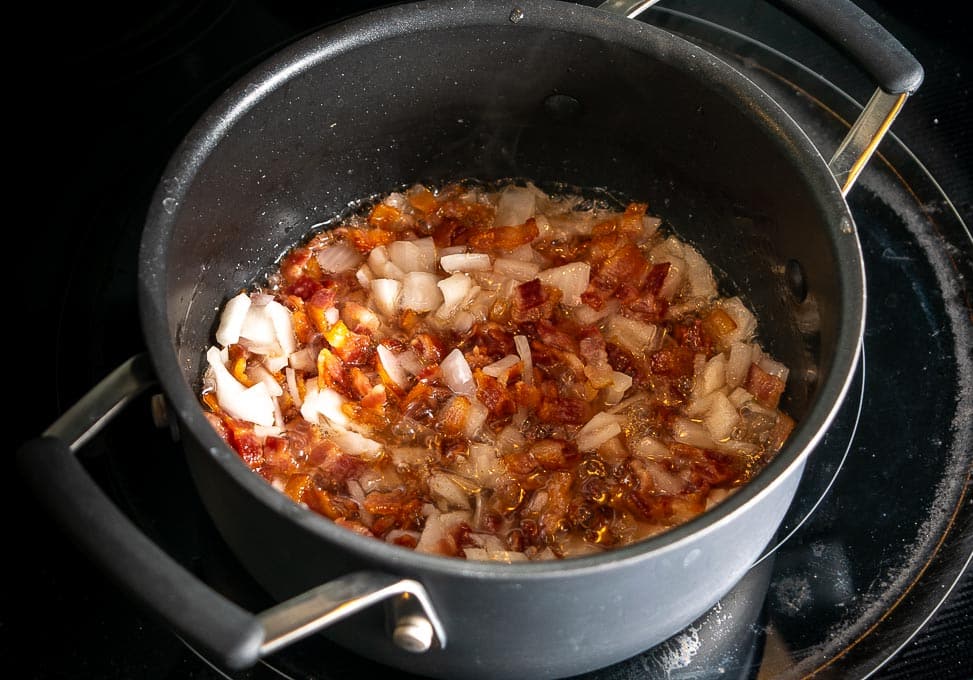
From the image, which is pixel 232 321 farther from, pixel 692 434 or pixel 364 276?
pixel 692 434

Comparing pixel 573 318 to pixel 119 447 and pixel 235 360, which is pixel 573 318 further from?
pixel 119 447

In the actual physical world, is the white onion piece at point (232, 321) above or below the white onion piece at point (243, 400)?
above

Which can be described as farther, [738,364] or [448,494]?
[738,364]

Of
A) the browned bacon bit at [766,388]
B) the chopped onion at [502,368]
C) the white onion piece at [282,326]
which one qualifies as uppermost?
the browned bacon bit at [766,388]

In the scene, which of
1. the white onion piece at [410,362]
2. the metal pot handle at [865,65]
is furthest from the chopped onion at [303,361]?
the metal pot handle at [865,65]

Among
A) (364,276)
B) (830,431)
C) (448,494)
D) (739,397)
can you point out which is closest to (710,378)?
(739,397)

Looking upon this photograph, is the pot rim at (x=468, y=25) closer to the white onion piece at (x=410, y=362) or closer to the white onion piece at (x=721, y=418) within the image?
the white onion piece at (x=721, y=418)

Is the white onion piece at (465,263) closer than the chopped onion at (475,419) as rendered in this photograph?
No
